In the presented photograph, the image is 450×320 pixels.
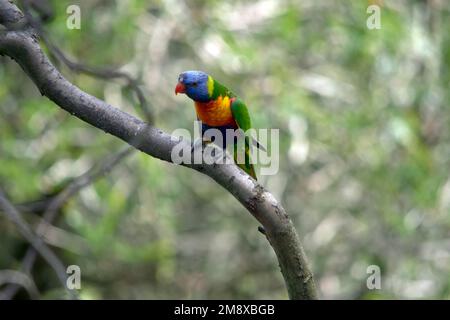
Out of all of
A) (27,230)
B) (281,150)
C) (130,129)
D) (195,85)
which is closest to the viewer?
(130,129)

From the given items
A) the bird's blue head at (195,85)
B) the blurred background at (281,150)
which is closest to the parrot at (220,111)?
the bird's blue head at (195,85)

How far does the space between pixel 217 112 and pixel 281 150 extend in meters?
2.40

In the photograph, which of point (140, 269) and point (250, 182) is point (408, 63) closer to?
point (140, 269)

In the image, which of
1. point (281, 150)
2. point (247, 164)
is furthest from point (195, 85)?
point (281, 150)

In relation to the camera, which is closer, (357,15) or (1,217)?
(357,15)

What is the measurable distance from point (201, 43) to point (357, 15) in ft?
3.96

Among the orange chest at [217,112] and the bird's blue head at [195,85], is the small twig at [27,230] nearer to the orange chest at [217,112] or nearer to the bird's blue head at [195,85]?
the bird's blue head at [195,85]

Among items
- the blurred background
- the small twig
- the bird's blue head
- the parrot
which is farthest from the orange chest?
the blurred background

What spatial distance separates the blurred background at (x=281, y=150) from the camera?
4.76 m

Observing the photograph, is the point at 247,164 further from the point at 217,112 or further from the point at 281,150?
the point at 281,150

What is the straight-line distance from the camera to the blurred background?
15.6 ft

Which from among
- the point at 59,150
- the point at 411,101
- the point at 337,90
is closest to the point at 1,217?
the point at 59,150

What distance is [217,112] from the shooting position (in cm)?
294

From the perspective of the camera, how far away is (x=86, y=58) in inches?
203
